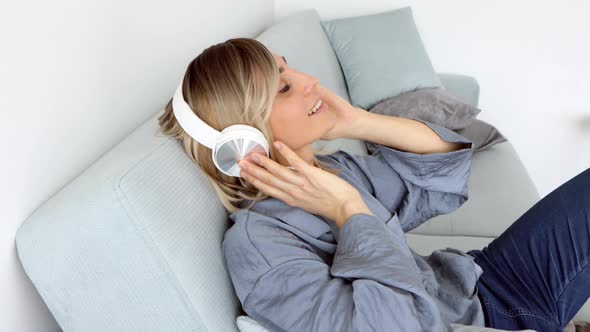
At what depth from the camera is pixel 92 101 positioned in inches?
44.0

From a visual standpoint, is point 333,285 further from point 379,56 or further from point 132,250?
point 379,56

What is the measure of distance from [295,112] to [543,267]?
0.65 m

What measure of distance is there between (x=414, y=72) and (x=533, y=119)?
0.74m

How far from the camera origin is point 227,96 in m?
1.02

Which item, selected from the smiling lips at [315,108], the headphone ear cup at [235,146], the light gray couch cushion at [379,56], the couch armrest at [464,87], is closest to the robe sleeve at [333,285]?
the headphone ear cup at [235,146]

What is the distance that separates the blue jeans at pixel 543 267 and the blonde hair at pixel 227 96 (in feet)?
1.90

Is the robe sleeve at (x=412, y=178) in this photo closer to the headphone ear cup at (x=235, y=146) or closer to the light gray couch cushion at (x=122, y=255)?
the headphone ear cup at (x=235, y=146)

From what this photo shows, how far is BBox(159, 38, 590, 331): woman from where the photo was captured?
36.9 inches

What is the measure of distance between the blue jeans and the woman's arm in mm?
242

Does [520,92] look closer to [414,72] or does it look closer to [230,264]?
[414,72]

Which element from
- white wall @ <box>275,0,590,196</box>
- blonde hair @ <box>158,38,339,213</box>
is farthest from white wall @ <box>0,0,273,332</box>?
white wall @ <box>275,0,590,196</box>

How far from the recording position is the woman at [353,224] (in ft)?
3.08

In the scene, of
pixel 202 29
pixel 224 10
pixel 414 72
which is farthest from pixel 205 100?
pixel 414 72

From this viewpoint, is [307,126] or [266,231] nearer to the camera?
[266,231]
